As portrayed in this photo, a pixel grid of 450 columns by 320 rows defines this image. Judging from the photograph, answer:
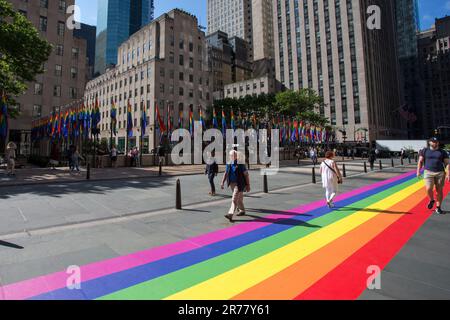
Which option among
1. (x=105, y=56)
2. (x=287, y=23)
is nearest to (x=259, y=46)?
(x=287, y=23)

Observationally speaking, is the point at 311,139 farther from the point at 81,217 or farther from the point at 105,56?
the point at 105,56

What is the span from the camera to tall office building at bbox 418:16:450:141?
4609 inches

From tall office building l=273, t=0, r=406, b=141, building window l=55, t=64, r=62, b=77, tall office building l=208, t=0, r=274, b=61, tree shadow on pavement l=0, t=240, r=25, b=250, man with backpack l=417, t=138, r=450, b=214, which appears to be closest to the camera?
tree shadow on pavement l=0, t=240, r=25, b=250

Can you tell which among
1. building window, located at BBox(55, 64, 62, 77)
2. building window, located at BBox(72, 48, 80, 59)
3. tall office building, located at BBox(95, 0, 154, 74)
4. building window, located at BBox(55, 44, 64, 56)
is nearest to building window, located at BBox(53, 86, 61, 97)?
building window, located at BBox(55, 64, 62, 77)

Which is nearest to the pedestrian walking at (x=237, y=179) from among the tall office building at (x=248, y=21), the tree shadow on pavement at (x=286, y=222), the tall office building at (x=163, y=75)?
the tree shadow on pavement at (x=286, y=222)

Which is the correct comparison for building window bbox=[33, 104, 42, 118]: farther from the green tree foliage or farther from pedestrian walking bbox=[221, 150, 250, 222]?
pedestrian walking bbox=[221, 150, 250, 222]

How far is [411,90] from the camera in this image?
132 m

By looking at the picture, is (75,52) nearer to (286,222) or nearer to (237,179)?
(237,179)

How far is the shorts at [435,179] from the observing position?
23.5 feet

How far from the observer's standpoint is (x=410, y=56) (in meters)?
131

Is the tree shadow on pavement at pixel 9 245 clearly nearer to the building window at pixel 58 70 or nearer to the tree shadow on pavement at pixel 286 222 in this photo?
the tree shadow on pavement at pixel 286 222

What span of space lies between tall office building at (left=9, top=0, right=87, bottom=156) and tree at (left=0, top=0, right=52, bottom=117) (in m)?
19.9

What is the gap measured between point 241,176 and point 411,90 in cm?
16185

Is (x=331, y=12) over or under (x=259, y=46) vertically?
under
